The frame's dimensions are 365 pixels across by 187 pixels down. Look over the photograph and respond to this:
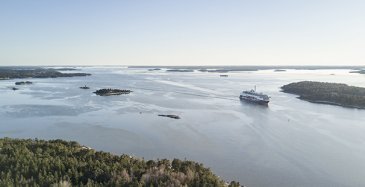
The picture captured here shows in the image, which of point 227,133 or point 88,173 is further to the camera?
point 227,133

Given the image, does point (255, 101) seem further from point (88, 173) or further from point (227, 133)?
point (88, 173)

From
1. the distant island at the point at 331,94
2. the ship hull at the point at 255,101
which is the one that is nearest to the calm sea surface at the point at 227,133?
the ship hull at the point at 255,101

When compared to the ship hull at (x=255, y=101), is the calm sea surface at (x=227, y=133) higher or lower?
higher

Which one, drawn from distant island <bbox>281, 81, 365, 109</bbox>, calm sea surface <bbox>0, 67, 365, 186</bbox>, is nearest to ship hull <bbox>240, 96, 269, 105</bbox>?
calm sea surface <bbox>0, 67, 365, 186</bbox>

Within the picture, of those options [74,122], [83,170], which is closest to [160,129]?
[74,122]

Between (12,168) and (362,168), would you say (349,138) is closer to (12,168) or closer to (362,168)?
(362,168)

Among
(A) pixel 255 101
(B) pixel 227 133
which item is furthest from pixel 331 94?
(B) pixel 227 133

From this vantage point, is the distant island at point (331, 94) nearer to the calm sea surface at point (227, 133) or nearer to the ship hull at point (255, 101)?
the calm sea surface at point (227, 133)

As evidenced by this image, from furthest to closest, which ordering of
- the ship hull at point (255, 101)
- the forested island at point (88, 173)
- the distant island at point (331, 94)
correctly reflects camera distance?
the ship hull at point (255, 101), the distant island at point (331, 94), the forested island at point (88, 173)
